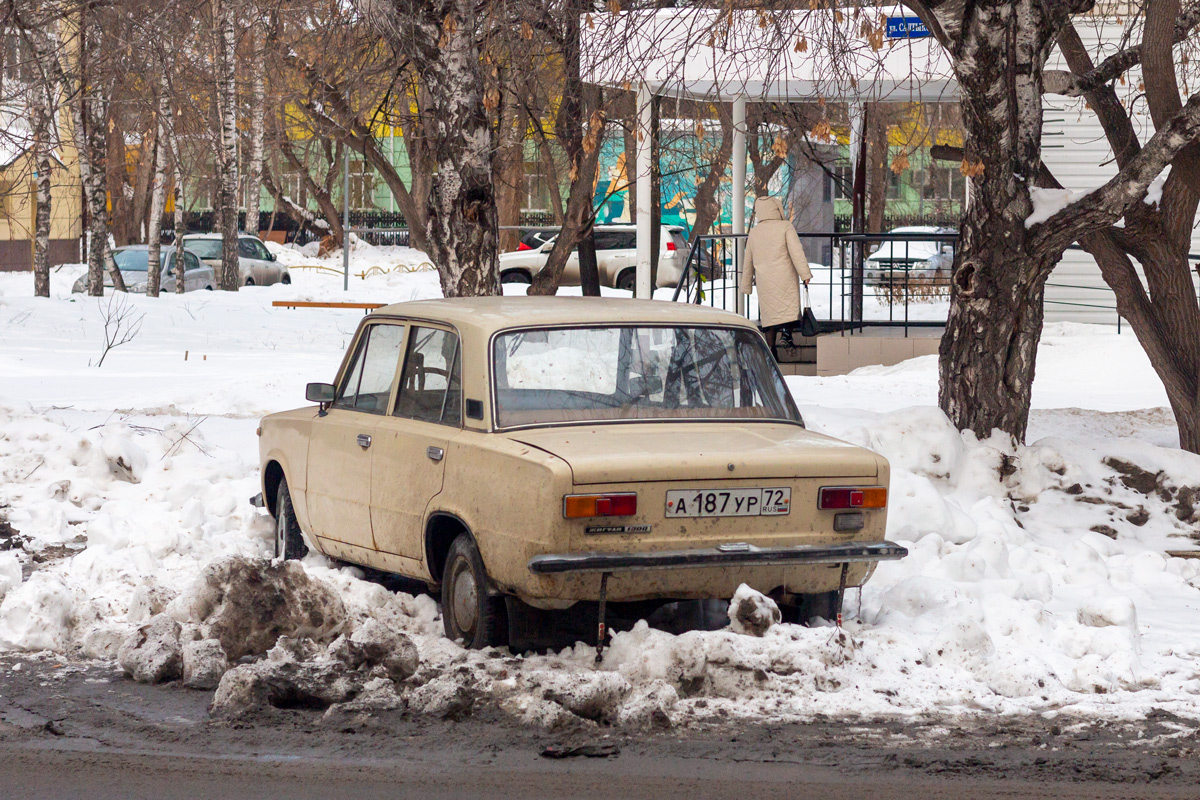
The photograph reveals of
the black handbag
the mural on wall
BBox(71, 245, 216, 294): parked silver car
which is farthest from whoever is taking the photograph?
BBox(71, 245, 216, 294): parked silver car

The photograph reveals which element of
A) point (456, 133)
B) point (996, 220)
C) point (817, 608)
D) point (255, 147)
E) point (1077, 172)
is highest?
point (255, 147)

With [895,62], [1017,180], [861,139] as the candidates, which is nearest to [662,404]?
[1017,180]

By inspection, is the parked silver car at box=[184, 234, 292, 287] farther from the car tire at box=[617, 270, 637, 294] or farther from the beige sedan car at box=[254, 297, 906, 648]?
the beige sedan car at box=[254, 297, 906, 648]

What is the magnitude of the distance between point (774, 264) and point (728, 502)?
28.8 ft

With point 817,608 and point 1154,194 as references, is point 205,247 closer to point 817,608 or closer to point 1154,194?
point 1154,194

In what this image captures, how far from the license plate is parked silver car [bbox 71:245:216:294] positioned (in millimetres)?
27315

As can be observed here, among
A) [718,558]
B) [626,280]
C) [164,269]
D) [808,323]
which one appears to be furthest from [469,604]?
[164,269]

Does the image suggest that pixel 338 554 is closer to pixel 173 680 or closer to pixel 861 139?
pixel 173 680

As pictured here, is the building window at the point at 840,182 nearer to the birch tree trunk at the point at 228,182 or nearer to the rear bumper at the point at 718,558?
the birch tree trunk at the point at 228,182

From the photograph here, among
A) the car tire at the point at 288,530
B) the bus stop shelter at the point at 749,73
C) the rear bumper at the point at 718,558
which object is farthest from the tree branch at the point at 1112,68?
the car tire at the point at 288,530

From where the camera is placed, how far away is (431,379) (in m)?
6.21

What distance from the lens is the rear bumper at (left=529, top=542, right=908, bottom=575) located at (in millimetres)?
5129

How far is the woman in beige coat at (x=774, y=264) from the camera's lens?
13703 millimetres

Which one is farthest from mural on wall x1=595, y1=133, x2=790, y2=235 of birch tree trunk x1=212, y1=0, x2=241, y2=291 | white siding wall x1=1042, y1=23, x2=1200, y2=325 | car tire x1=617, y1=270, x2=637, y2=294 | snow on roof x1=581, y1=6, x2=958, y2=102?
birch tree trunk x1=212, y1=0, x2=241, y2=291
